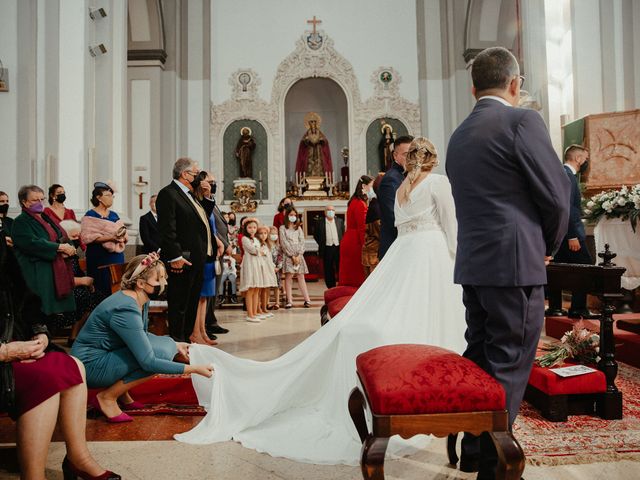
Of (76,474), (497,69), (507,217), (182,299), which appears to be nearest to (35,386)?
(76,474)

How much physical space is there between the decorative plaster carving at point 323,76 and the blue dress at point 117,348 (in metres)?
10.5

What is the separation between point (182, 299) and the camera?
178 inches

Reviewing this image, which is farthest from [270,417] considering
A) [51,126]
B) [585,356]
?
[51,126]

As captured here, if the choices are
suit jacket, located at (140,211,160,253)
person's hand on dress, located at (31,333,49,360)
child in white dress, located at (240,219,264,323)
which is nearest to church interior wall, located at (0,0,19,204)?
suit jacket, located at (140,211,160,253)

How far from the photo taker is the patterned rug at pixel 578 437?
8.04ft

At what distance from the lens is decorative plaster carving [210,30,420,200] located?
13398mm

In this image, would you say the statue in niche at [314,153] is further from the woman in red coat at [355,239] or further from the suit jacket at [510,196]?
the suit jacket at [510,196]

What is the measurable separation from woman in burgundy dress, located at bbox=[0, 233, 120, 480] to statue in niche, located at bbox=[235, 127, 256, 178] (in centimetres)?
1110

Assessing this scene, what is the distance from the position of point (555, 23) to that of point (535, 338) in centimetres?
762

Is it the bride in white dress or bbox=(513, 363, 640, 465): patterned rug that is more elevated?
the bride in white dress

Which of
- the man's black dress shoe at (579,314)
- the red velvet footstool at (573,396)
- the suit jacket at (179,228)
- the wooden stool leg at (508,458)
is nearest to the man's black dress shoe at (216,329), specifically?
the suit jacket at (179,228)

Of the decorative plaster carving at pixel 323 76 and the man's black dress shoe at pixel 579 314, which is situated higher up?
the decorative plaster carving at pixel 323 76

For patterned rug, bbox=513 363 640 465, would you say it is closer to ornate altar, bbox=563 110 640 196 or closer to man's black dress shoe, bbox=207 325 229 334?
man's black dress shoe, bbox=207 325 229 334

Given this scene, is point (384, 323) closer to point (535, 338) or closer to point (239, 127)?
point (535, 338)
